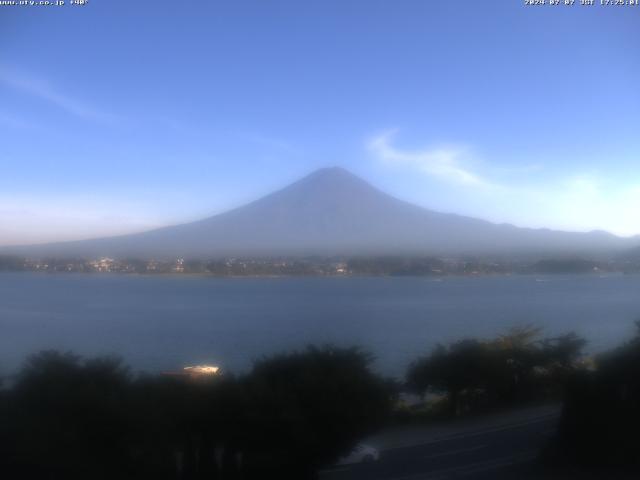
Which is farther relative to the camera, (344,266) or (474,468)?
(344,266)

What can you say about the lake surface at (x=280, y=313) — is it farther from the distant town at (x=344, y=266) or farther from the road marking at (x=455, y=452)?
the road marking at (x=455, y=452)

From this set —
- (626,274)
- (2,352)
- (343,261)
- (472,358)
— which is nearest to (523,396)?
(472,358)

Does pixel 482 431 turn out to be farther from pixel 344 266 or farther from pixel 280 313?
pixel 344 266

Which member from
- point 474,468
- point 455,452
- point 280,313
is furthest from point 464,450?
point 280,313

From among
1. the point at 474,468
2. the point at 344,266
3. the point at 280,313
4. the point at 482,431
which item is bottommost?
the point at 482,431

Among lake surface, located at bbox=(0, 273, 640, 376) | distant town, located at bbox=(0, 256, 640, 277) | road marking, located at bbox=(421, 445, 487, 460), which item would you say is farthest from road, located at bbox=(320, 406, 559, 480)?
distant town, located at bbox=(0, 256, 640, 277)

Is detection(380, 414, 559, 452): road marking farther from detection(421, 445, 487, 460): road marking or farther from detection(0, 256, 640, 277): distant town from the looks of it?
detection(0, 256, 640, 277): distant town

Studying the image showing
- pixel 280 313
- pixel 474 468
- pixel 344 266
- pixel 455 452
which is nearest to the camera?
pixel 474 468
